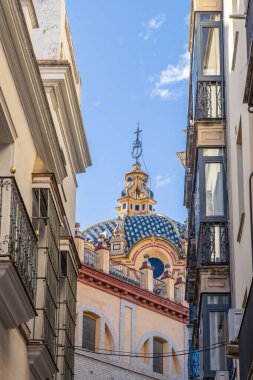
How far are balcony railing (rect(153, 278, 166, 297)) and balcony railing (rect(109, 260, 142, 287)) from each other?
1.31 metres

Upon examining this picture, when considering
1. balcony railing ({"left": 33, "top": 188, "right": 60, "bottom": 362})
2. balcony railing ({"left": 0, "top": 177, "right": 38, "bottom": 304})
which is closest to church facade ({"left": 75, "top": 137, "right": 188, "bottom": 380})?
balcony railing ({"left": 33, "top": 188, "right": 60, "bottom": 362})

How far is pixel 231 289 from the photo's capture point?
61.2 ft

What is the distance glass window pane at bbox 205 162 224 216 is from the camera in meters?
19.8

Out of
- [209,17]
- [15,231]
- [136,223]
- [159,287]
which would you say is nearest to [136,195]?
[136,223]

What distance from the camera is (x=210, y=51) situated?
2106 centimetres

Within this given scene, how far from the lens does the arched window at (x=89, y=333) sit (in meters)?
36.8

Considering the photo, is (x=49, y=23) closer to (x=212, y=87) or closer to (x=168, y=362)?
(x=212, y=87)

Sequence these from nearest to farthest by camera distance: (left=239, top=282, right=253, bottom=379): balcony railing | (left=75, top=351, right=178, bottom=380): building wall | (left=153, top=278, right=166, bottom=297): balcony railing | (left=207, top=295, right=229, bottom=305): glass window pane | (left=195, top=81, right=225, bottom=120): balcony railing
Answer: (left=239, top=282, right=253, bottom=379): balcony railing
(left=207, top=295, right=229, bottom=305): glass window pane
(left=195, top=81, right=225, bottom=120): balcony railing
(left=75, top=351, right=178, bottom=380): building wall
(left=153, top=278, right=166, bottom=297): balcony railing

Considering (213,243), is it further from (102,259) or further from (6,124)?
→ (102,259)

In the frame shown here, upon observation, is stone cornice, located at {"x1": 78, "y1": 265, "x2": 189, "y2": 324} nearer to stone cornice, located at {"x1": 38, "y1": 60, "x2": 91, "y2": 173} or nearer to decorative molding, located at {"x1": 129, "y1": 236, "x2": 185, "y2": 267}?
decorative molding, located at {"x1": 129, "y1": 236, "x2": 185, "y2": 267}

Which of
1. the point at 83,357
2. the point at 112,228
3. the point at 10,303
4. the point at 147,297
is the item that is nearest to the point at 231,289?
the point at 10,303

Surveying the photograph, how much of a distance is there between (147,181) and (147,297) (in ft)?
99.4

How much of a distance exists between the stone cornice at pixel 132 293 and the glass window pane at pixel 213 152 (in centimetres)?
1734

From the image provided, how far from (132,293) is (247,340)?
29.0 metres
